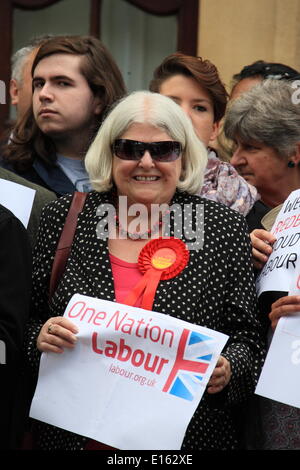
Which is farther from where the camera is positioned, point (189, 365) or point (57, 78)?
point (57, 78)

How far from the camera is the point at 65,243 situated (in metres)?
3.74

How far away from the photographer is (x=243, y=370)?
3.53 meters

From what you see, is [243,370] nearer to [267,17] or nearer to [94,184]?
[94,184]

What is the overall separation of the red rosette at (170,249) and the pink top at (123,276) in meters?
0.03

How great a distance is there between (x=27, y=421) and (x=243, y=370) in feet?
2.60

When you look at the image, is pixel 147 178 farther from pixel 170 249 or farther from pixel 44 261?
pixel 44 261

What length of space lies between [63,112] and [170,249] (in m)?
1.21

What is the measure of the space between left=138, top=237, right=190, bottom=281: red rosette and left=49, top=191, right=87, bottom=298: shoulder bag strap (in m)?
0.27

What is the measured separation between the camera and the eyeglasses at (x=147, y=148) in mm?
3754

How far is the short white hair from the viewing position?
3.79m

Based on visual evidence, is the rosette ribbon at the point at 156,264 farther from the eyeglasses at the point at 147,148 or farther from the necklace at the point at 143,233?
the eyeglasses at the point at 147,148

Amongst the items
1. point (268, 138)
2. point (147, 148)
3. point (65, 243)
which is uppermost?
point (147, 148)

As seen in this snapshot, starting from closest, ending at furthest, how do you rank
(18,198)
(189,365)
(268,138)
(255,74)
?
(189,365) → (18,198) → (268,138) → (255,74)

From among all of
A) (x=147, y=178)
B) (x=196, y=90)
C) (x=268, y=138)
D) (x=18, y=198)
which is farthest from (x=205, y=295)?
(x=196, y=90)
